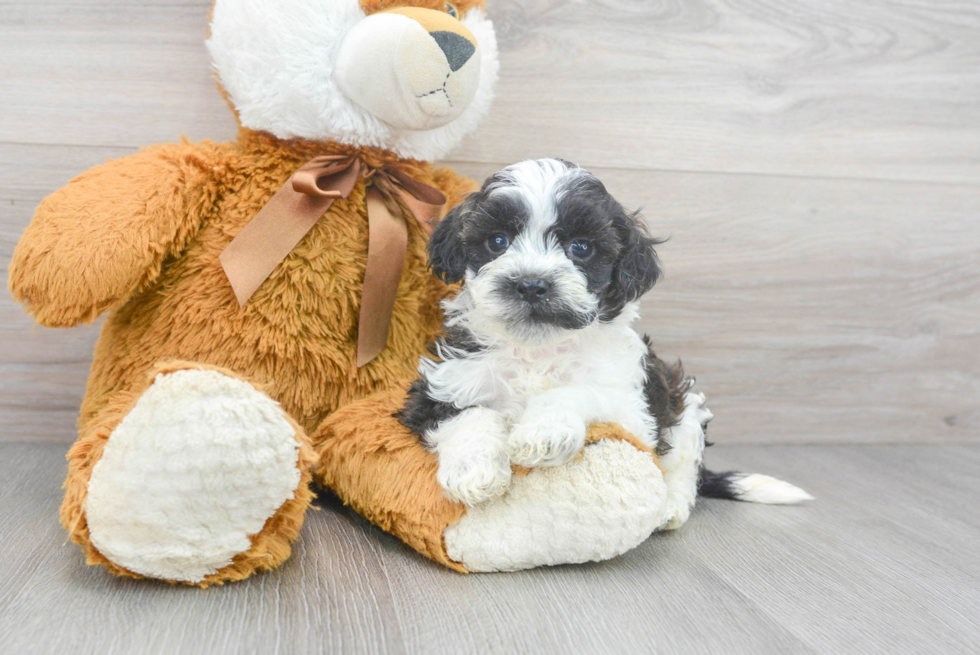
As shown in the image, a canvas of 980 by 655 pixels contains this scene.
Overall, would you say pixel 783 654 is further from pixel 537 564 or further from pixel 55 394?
pixel 55 394

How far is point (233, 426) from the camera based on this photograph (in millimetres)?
1057

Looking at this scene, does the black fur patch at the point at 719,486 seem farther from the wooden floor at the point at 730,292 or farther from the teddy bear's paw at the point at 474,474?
the teddy bear's paw at the point at 474,474

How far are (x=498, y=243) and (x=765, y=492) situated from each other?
3.00 ft

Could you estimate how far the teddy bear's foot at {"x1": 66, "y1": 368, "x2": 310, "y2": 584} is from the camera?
41.1 inches

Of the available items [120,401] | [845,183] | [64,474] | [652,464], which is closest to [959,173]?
[845,183]

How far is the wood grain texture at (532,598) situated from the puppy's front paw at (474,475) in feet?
0.46

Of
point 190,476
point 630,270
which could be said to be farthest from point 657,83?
point 190,476

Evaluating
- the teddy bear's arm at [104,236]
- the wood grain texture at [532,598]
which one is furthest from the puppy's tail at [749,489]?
the teddy bear's arm at [104,236]

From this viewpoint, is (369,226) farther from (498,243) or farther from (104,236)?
(104,236)

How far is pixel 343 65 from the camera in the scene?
137 centimetres

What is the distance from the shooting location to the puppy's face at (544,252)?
1200mm

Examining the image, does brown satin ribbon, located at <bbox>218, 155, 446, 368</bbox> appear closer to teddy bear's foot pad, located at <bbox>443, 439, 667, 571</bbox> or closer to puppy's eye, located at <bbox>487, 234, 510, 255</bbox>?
puppy's eye, located at <bbox>487, 234, 510, 255</bbox>

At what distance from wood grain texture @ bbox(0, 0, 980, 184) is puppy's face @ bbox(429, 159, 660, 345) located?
2.14 ft

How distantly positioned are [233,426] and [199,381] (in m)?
0.08
